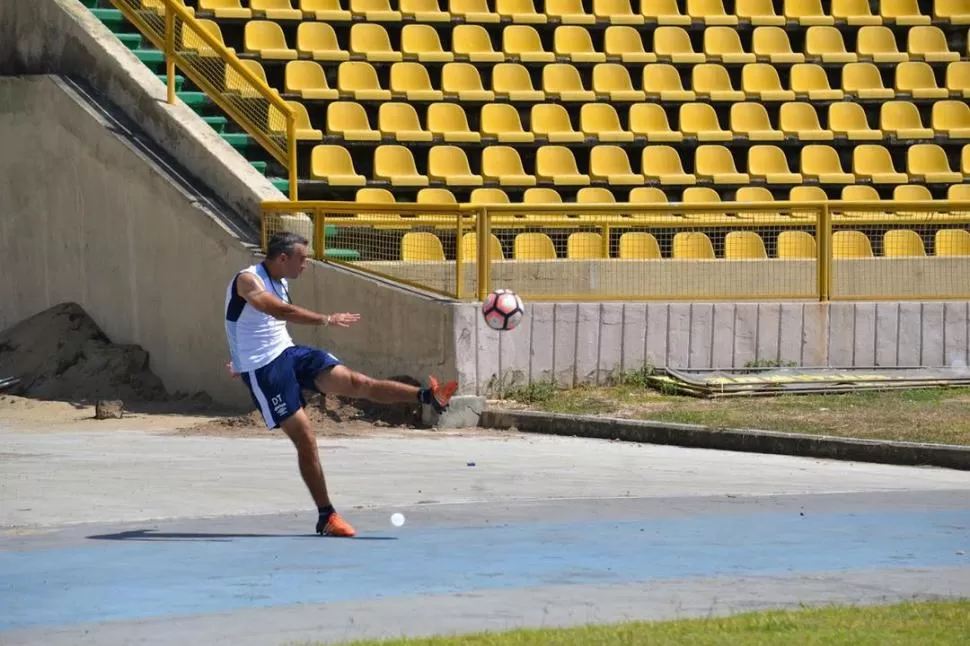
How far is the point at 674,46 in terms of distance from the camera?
2278 centimetres

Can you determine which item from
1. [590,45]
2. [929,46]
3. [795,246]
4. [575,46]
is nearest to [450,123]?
[575,46]

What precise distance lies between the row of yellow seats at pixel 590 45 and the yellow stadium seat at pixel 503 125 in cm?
103

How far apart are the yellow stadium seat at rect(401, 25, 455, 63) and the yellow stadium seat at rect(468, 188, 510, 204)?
2473 mm

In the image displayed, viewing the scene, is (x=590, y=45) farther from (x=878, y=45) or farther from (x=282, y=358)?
(x=282, y=358)

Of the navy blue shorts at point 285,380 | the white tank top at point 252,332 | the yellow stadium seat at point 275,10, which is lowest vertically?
the navy blue shorts at point 285,380

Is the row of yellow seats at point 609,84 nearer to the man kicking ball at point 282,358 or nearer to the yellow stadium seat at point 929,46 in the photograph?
the yellow stadium seat at point 929,46

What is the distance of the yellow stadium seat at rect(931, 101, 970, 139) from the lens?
882 inches

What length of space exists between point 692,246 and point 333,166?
434 centimetres

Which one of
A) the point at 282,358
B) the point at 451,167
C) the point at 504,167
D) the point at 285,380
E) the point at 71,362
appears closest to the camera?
the point at 285,380

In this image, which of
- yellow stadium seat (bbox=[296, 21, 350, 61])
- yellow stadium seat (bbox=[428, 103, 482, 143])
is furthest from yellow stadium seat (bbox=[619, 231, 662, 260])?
yellow stadium seat (bbox=[296, 21, 350, 61])

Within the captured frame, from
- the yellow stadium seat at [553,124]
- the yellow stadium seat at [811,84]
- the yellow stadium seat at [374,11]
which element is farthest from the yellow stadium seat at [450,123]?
the yellow stadium seat at [811,84]

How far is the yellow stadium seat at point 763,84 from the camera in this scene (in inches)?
876

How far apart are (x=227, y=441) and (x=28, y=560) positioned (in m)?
5.89

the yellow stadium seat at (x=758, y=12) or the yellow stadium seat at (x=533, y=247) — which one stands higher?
the yellow stadium seat at (x=758, y=12)
